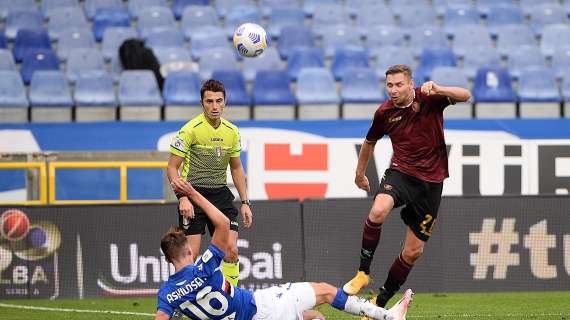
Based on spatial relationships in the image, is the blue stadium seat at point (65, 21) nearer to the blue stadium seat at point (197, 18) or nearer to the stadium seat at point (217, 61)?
the blue stadium seat at point (197, 18)

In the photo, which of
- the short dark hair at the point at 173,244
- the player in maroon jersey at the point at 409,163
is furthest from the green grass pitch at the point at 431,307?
the short dark hair at the point at 173,244

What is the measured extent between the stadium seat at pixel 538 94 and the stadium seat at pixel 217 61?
16.7 feet

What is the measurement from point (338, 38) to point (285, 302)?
13337 mm

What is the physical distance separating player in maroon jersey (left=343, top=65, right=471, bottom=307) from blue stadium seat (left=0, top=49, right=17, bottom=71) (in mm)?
10677

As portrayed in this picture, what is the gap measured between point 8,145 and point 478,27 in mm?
9275

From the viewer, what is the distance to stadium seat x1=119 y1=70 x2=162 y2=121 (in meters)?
18.8

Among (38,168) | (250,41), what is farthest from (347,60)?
(250,41)

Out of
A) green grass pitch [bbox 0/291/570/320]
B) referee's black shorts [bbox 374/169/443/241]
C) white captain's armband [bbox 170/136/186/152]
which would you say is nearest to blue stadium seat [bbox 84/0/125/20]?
green grass pitch [bbox 0/291/570/320]

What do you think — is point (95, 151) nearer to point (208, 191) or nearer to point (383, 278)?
point (383, 278)

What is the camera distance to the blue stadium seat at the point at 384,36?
70.8ft

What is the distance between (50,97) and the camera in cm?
1892

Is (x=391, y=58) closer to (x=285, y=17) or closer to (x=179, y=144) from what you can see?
(x=285, y=17)

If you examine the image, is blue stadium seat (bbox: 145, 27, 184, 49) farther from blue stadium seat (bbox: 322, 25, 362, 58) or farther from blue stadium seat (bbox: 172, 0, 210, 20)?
blue stadium seat (bbox: 322, 25, 362, 58)

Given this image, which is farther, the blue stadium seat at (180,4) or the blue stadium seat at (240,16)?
the blue stadium seat at (180,4)
